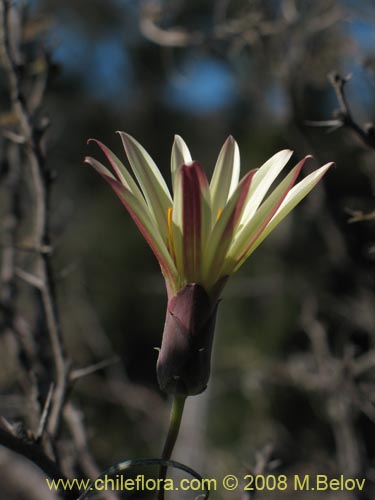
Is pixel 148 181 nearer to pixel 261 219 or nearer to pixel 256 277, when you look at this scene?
pixel 261 219

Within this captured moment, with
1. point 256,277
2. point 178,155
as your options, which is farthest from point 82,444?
point 256,277

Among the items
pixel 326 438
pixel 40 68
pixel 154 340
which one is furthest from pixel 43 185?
pixel 154 340

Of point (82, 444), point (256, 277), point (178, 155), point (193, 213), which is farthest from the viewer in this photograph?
point (256, 277)

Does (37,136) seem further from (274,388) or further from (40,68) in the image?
(274,388)

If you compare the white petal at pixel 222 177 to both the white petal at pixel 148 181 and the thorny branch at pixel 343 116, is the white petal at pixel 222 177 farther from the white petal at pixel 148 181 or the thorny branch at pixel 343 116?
the thorny branch at pixel 343 116

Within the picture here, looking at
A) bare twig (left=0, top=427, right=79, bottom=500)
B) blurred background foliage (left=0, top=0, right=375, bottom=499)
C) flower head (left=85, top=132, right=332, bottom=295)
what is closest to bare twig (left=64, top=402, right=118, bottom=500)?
blurred background foliage (left=0, top=0, right=375, bottom=499)

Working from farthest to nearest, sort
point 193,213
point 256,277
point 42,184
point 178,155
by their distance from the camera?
point 256,277, point 42,184, point 178,155, point 193,213

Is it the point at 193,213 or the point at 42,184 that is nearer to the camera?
the point at 193,213

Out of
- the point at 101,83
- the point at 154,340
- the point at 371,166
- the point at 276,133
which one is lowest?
the point at 154,340
